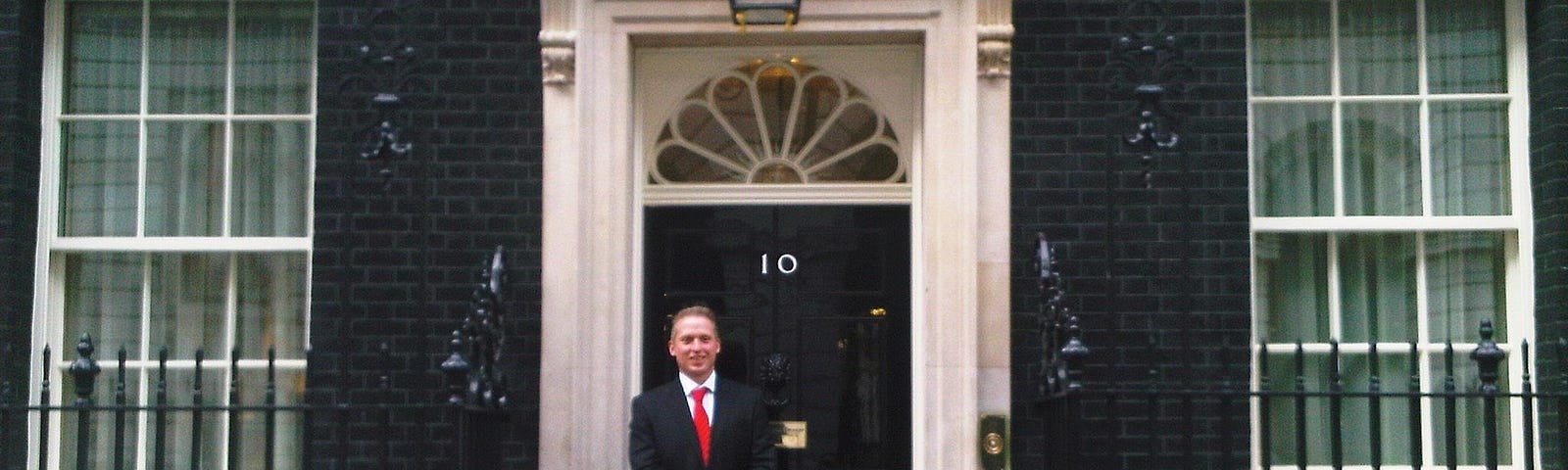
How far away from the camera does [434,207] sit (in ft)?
30.3

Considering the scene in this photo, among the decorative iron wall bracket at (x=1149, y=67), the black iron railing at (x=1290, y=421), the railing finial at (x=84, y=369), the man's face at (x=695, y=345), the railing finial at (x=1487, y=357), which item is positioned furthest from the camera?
the decorative iron wall bracket at (x=1149, y=67)

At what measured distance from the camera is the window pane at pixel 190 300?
9.50 m

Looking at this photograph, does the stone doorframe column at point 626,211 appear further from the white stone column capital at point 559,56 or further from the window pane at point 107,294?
the window pane at point 107,294

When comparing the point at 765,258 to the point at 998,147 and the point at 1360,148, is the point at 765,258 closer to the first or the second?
the point at 998,147

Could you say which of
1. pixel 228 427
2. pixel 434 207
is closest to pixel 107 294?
pixel 228 427

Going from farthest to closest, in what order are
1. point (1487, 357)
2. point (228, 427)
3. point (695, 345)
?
point (228, 427) → point (1487, 357) → point (695, 345)

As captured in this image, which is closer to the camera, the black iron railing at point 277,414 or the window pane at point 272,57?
the black iron railing at point 277,414

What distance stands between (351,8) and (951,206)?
2.90 m

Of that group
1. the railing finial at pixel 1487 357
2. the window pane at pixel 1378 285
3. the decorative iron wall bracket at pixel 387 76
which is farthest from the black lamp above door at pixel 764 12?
the railing finial at pixel 1487 357

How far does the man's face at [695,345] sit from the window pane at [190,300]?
2811 millimetres

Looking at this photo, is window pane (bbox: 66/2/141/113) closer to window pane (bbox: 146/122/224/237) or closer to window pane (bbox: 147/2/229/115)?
window pane (bbox: 147/2/229/115)

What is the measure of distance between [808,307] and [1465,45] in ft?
10.7

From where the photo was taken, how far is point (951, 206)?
8977mm

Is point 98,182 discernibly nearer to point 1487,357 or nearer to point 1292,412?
point 1292,412
